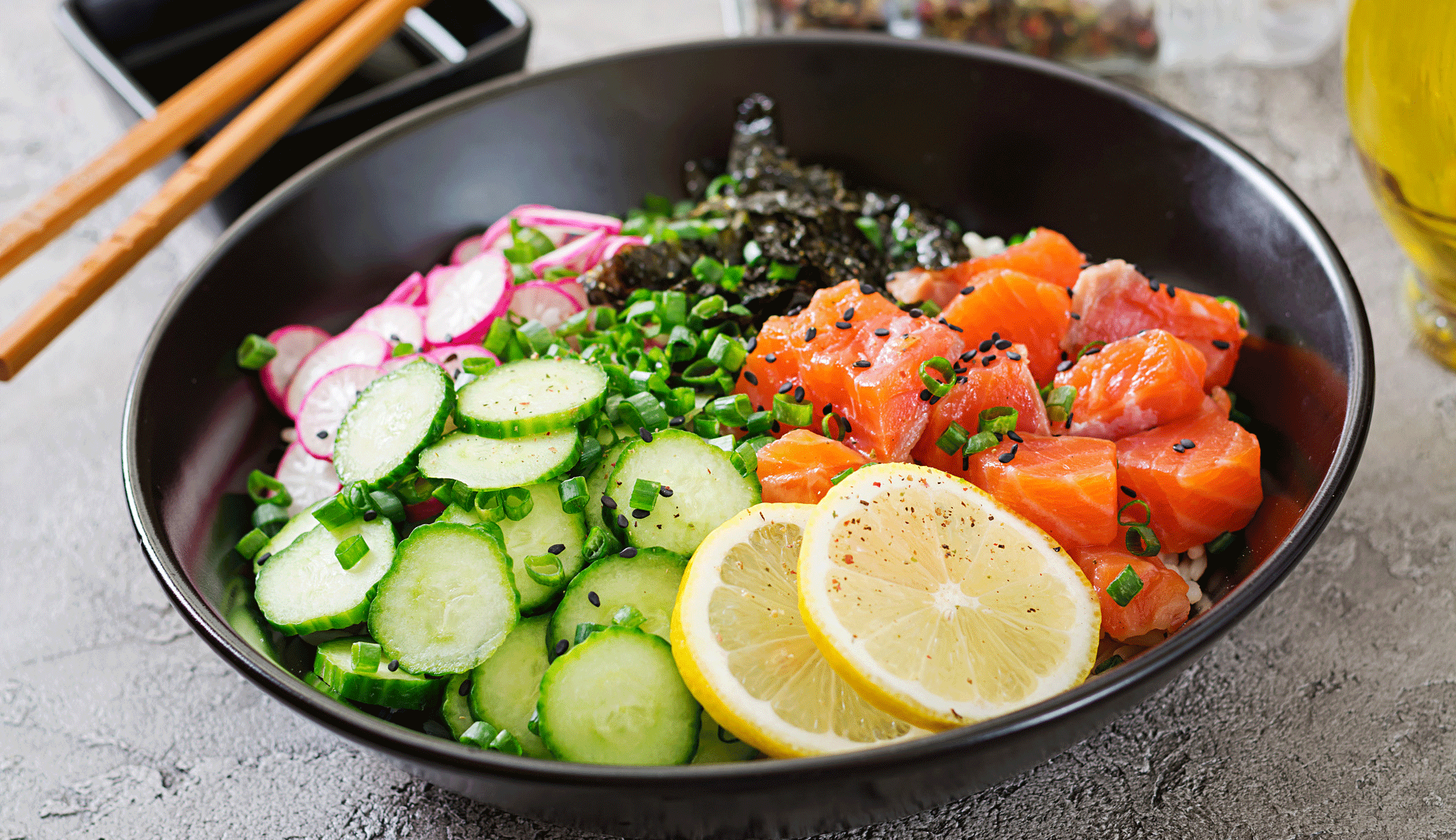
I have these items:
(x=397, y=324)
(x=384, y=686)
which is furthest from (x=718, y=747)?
(x=397, y=324)

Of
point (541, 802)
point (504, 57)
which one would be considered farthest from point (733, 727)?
point (504, 57)

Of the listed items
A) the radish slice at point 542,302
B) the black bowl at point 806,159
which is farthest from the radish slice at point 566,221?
the radish slice at point 542,302

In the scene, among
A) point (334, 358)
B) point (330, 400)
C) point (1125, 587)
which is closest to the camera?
point (1125, 587)

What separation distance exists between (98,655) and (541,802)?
1369 mm

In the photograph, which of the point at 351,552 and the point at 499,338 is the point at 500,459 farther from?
the point at 499,338

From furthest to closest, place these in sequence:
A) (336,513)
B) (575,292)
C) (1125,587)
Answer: (575,292) < (336,513) < (1125,587)

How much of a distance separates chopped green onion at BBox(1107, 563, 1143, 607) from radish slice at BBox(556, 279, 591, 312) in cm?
135

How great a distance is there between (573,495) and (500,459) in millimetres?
157

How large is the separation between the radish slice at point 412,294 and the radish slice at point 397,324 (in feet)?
0.17

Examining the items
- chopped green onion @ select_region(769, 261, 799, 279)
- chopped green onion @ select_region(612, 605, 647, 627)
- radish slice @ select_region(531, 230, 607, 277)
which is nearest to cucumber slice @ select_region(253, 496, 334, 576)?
chopped green onion @ select_region(612, 605, 647, 627)

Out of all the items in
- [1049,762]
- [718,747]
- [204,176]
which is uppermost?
[204,176]

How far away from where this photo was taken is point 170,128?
105 inches

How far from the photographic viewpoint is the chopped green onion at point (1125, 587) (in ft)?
5.82

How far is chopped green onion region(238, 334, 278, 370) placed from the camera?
232 cm
